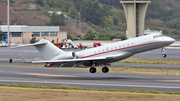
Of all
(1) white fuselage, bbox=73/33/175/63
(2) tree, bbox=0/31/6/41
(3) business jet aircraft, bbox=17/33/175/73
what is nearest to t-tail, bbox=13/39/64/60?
(3) business jet aircraft, bbox=17/33/175/73

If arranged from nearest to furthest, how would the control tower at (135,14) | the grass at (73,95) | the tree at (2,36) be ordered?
the grass at (73,95) < the control tower at (135,14) < the tree at (2,36)

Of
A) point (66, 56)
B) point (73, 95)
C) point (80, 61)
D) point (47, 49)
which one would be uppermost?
point (47, 49)

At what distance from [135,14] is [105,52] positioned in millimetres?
79615

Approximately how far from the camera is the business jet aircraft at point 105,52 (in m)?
32.4

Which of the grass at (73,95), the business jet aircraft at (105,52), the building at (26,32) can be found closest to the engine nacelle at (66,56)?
the business jet aircraft at (105,52)

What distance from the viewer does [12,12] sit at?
19800 cm

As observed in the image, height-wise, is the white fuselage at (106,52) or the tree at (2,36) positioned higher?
the tree at (2,36)

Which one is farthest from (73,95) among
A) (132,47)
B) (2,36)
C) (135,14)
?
(2,36)

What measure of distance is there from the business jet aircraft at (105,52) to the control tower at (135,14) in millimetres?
77672

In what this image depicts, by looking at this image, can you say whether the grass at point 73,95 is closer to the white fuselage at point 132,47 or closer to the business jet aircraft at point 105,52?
the business jet aircraft at point 105,52

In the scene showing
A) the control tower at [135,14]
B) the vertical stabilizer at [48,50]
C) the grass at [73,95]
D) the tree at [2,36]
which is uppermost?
the control tower at [135,14]

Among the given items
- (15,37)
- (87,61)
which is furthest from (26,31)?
(87,61)

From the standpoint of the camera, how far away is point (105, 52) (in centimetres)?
3462

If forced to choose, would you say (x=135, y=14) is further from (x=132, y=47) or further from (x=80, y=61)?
(x=80, y=61)
